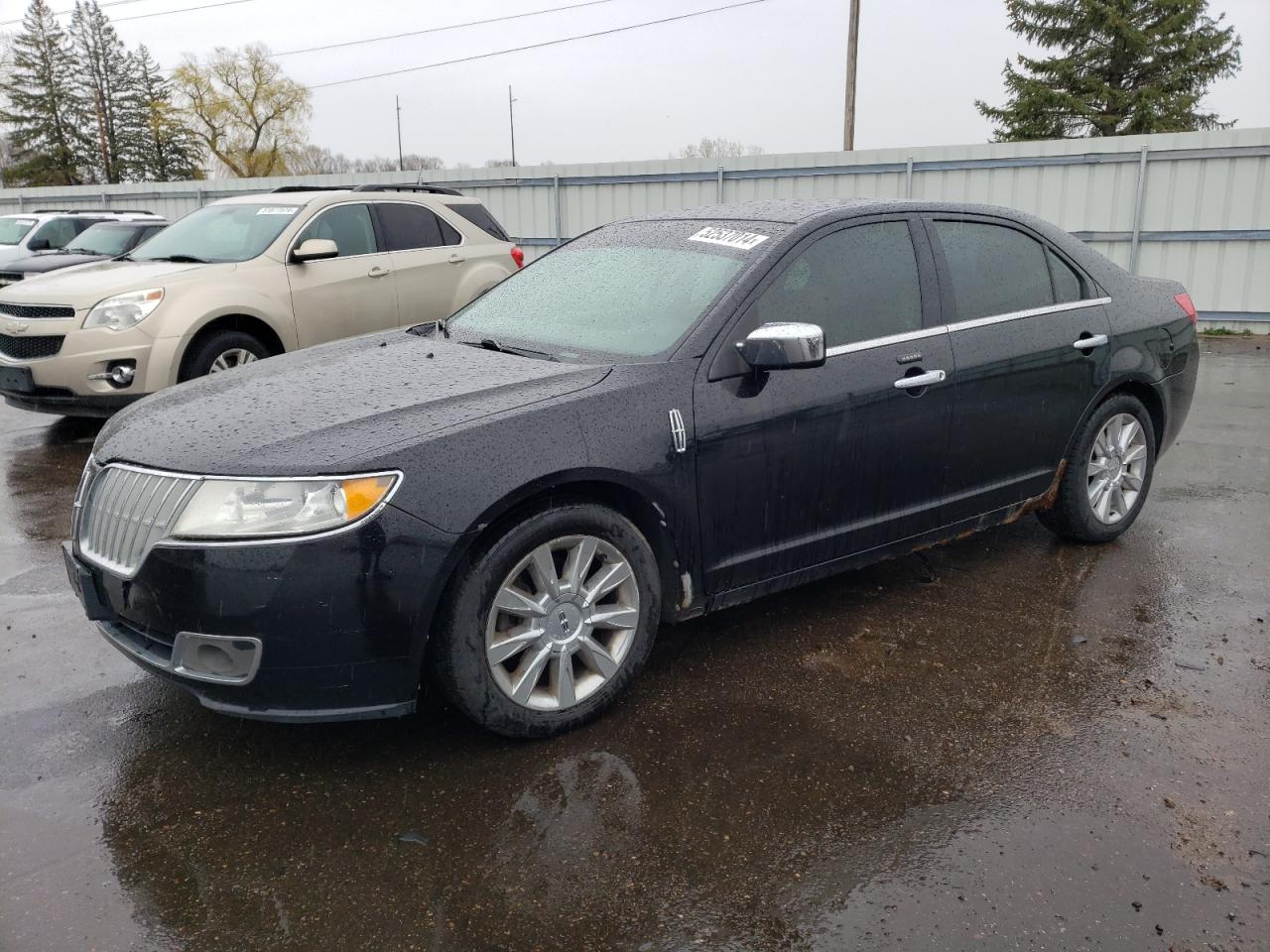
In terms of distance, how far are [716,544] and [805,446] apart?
0.50m

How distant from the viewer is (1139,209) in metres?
13.7

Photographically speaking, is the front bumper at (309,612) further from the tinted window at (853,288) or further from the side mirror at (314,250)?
the side mirror at (314,250)

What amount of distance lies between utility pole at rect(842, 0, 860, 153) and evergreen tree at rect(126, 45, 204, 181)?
50.1 m

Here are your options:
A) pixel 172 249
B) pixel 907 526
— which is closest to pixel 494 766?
pixel 907 526

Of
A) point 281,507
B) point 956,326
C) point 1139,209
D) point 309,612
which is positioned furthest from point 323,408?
point 1139,209

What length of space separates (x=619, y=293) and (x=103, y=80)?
7329 centimetres

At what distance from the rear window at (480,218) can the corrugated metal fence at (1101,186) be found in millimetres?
5037

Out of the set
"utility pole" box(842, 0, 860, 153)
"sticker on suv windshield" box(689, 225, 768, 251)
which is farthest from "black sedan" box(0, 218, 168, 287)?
"utility pole" box(842, 0, 860, 153)

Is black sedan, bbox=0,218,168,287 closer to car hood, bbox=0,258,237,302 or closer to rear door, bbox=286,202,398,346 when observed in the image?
car hood, bbox=0,258,237,302

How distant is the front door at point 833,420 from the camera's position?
359cm

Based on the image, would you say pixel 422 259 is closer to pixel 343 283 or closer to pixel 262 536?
pixel 343 283

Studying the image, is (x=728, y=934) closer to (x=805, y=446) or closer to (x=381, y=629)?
(x=381, y=629)

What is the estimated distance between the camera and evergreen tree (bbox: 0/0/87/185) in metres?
62.6

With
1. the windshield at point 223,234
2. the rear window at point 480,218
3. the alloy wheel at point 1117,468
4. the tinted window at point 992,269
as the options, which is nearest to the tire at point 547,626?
the tinted window at point 992,269
